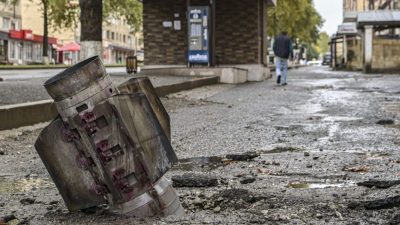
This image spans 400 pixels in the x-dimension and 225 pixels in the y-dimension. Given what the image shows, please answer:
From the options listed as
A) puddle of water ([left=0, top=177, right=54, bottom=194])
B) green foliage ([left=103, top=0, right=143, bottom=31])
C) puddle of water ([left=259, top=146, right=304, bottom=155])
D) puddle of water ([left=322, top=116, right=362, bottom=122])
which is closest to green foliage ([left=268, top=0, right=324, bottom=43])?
green foliage ([left=103, top=0, right=143, bottom=31])

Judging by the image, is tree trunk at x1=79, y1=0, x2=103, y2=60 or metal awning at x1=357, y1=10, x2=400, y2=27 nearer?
tree trunk at x1=79, y1=0, x2=103, y2=60

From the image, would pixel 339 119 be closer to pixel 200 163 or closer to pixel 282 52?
pixel 200 163

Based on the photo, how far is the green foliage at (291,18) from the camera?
42750mm

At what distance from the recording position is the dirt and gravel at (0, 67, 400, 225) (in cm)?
377

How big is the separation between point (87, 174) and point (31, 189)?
5.00ft

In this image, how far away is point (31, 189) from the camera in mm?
4828

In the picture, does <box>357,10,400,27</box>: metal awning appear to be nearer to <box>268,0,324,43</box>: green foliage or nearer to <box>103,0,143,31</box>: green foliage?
<box>268,0,324,43</box>: green foliage

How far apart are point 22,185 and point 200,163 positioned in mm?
1753

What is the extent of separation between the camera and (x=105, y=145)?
3338 millimetres

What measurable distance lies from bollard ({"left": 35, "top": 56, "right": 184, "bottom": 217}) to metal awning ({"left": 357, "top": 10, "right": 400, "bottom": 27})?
33410 millimetres

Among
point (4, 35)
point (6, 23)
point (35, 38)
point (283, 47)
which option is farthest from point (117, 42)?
point (283, 47)

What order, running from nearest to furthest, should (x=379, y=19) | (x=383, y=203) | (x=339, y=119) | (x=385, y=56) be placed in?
1. (x=383, y=203)
2. (x=339, y=119)
3. (x=385, y=56)
4. (x=379, y=19)

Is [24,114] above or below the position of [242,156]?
above

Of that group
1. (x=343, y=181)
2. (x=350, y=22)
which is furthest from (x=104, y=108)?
(x=350, y=22)
